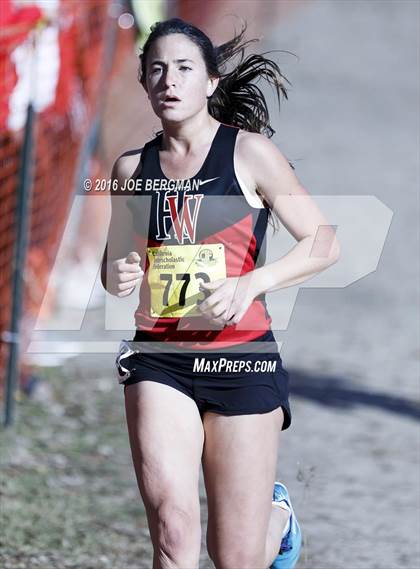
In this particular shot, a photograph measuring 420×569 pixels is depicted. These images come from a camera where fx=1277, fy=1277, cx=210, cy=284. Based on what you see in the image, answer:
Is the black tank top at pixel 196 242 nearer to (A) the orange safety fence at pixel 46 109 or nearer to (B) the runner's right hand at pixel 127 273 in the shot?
(B) the runner's right hand at pixel 127 273

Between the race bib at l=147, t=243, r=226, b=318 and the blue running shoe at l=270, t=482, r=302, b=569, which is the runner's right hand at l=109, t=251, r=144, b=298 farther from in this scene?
the blue running shoe at l=270, t=482, r=302, b=569

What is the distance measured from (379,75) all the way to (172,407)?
16920 millimetres

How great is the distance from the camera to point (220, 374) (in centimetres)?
386

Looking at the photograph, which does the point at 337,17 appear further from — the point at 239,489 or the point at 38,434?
the point at 239,489

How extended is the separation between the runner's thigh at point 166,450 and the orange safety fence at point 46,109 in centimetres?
361

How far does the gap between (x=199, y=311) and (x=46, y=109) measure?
475cm

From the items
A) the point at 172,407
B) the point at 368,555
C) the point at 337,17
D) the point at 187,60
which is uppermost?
the point at 187,60

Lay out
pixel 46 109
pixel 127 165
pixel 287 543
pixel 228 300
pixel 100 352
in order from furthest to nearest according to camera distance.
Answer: pixel 100 352
pixel 46 109
pixel 287 543
pixel 127 165
pixel 228 300

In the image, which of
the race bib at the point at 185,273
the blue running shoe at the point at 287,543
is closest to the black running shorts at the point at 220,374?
the race bib at the point at 185,273

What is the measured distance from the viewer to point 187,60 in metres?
3.85

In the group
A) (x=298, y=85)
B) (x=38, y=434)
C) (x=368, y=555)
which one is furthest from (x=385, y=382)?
(x=298, y=85)

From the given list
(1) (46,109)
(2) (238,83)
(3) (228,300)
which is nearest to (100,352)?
(1) (46,109)

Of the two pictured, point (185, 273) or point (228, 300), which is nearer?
point (228, 300)

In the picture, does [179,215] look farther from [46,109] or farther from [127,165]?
[46,109]
